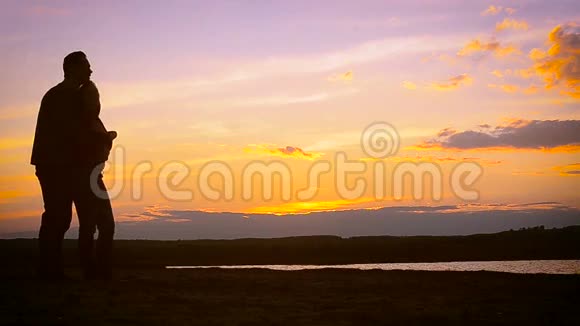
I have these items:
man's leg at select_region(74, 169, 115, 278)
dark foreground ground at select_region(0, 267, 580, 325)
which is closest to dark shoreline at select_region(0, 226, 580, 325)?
dark foreground ground at select_region(0, 267, 580, 325)

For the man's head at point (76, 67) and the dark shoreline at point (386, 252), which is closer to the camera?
the man's head at point (76, 67)

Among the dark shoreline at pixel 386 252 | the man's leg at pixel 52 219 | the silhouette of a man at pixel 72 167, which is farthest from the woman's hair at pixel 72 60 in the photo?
the dark shoreline at pixel 386 252

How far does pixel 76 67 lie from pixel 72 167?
62.8 inches

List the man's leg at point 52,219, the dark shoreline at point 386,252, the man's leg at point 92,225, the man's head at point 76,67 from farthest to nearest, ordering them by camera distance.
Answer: the dark shoreline at point 386,252, the man's head at point 76,67, the man's leg at point 92,225, the man's leg at point 52,219

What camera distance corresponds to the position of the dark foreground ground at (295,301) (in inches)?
253

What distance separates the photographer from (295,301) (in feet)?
25.8

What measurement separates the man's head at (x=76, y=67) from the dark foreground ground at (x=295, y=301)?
126 inches

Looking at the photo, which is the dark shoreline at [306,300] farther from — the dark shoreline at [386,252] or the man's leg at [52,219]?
the dark shoreline at [386,252]

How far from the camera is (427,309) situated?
23.9 feet

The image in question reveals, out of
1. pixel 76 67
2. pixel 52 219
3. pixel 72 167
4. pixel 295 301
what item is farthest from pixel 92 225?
pixel 295 301

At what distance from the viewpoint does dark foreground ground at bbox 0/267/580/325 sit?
6.43 metres

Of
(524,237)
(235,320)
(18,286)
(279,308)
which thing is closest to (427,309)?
(279,308)

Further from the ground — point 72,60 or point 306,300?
point 72,60

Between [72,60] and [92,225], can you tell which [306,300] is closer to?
[92,225]
